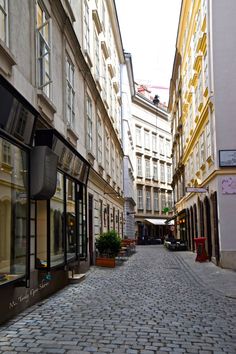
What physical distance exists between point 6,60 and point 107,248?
1141cm

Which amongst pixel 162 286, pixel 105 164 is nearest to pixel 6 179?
pixel 162 286

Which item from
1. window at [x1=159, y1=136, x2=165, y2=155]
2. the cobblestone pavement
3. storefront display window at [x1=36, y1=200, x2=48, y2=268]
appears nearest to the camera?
the cobblestone pavement

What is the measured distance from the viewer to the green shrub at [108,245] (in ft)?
59.5

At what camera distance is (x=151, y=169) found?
201 ft

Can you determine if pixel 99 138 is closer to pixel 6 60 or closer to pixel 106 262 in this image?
pixel 106 262

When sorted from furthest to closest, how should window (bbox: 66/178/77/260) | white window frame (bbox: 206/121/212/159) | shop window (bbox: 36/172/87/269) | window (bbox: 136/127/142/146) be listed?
window (bbox: 136/127/142/146) < white window frame (bbox: 206/121/212/159) < window (bbox: 66/178/77/260) < shop window (bbox: 36/172/87/269)

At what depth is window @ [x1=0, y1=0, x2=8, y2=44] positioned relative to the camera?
835cm

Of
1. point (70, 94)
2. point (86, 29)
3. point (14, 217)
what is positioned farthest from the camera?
point (86, 29)

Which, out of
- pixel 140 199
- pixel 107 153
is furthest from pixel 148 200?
pixel 107 153

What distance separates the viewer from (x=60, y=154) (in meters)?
10.8

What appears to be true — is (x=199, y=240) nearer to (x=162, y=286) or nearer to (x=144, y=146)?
(x=162, y=286)

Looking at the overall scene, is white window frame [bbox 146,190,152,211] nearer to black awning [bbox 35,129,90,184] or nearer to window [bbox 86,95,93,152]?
window [bbox 86,95,93,152]

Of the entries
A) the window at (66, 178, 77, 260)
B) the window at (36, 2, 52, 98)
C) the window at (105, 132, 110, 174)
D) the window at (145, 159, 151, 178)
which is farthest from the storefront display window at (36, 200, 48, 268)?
the window at (145, 159, 151, 178)

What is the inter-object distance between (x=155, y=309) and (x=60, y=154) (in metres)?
4.19
